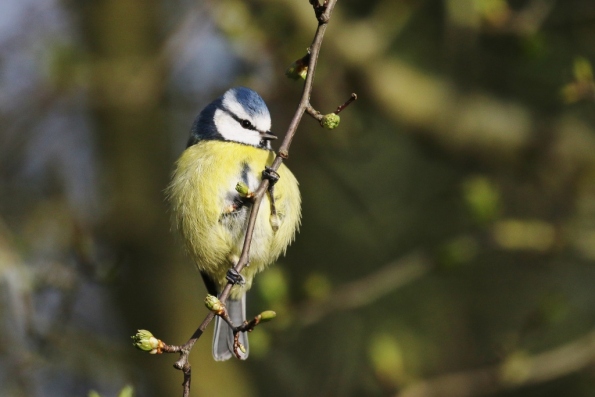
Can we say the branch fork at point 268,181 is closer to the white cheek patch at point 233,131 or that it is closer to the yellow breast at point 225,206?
the yellow breast at point 225,206

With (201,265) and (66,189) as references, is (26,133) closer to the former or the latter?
(66,189)

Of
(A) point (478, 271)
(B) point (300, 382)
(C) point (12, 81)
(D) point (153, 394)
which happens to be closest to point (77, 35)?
(C) point (12, 81)

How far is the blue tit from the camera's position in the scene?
2.84 meters

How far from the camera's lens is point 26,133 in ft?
15.8

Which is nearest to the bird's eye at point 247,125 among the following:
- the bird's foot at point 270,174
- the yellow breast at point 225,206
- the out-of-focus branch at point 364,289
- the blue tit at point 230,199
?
the blue tit at point 230,199

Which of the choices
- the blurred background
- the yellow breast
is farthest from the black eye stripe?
the blurred background

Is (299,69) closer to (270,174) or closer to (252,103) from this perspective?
(270,174)

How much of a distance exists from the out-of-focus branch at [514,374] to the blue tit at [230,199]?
4.02 ft

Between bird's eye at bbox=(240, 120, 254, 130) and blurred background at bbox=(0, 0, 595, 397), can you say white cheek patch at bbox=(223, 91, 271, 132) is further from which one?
blurred background at bbox=(0, 0, 595, 397)

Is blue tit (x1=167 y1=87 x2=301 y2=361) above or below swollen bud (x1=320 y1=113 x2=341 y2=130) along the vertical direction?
above

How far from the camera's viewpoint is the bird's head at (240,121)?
10.2ft

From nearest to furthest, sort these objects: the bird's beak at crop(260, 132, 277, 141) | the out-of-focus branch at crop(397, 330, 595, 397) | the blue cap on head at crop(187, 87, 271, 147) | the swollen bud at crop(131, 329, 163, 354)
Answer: the swollen bud at crop(131, 329, 163, 354) → the bird's beak at crop(260, 132, 277, 141) → the blue cap on head at crop(187, 87, 271, 147) → the out-of-focus branch at crop(397, 330, 595, 397)

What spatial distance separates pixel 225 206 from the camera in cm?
284

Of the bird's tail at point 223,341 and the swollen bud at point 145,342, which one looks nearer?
the swollen bud at point 145,342
